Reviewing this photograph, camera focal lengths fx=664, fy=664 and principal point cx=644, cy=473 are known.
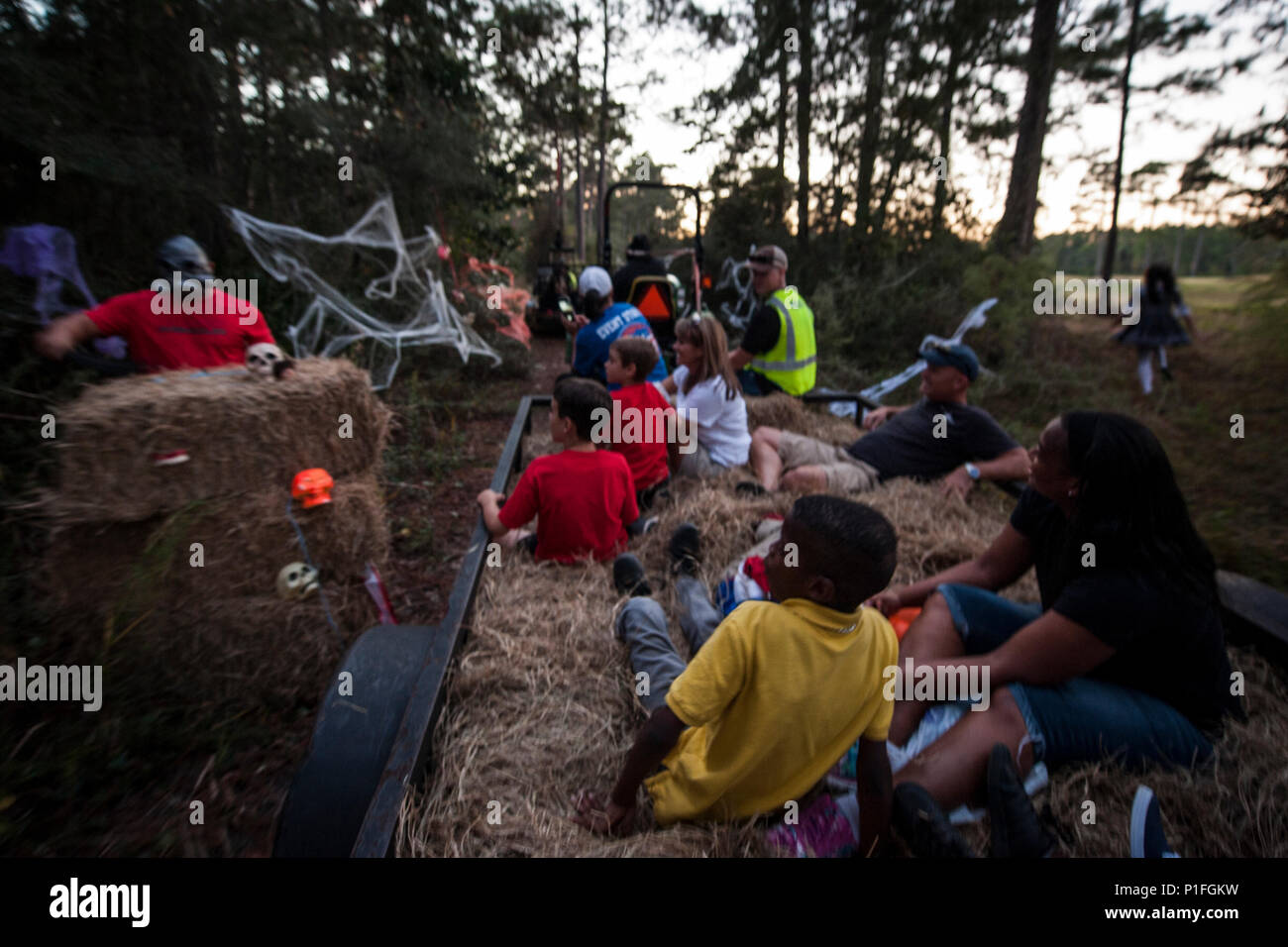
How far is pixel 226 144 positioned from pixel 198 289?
3.35 metres

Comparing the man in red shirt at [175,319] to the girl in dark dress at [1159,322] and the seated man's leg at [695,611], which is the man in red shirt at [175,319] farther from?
the girl in dark dress at [1159,322]

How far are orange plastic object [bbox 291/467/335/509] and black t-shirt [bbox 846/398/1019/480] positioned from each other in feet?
9.97

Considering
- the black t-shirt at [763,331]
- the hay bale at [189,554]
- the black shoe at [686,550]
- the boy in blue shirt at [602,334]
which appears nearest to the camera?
the hay bale at [189,554]

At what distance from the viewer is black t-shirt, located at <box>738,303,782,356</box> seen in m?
5.07

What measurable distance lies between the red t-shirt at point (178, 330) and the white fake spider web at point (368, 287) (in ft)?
7.11

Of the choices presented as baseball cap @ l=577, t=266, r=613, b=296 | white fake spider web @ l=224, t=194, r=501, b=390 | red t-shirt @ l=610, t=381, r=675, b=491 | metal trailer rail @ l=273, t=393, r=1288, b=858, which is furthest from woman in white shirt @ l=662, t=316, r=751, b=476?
white fake spider web @ l=224, t=194, r=501, b=390

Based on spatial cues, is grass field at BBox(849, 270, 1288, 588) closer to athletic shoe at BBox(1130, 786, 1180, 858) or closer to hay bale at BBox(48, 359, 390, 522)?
athletic shoe at BBox(1130, 786, 1180, 858)

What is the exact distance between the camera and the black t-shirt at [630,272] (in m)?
7.00

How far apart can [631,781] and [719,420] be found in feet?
9.83

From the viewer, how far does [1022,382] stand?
8531 millimetres

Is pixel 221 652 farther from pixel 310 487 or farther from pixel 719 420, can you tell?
pixel 719 420

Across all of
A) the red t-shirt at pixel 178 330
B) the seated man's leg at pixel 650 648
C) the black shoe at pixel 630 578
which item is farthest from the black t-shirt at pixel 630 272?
the seated man's leg at pixel 650 648

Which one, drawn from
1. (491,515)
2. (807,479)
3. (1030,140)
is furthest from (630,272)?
(1030,140)
